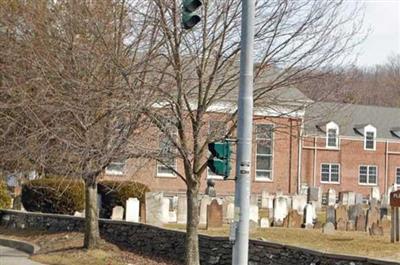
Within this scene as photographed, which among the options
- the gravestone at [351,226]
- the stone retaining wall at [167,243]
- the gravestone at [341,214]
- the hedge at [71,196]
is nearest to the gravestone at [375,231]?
the gravestone at [351,226]

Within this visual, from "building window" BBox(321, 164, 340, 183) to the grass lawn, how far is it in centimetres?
3540

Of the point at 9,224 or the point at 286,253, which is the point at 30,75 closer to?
the point at 286,253

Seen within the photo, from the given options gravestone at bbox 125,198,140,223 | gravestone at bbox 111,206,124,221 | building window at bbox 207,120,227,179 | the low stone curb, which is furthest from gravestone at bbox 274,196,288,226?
building window at bbox 207,120,227,179

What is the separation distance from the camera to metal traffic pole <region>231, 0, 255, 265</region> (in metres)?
11.2

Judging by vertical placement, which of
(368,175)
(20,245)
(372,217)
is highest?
(368,175)

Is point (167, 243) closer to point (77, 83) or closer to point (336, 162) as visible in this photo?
point (77, 83)

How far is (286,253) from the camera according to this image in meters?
17.1

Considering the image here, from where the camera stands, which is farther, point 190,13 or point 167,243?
point 167,243

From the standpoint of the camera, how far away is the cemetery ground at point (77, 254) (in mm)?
19859

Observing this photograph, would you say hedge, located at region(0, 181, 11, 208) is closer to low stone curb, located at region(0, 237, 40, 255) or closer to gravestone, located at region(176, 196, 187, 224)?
low stone curb, located at region(0, 237, 40, 255)

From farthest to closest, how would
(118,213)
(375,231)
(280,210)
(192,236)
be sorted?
(280,210)
(118,213)
(375,231)
(192,236)

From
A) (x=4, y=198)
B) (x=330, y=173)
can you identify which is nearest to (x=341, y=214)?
(x=4, y=198)

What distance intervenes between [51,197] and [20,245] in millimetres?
5484

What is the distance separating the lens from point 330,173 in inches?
2341
